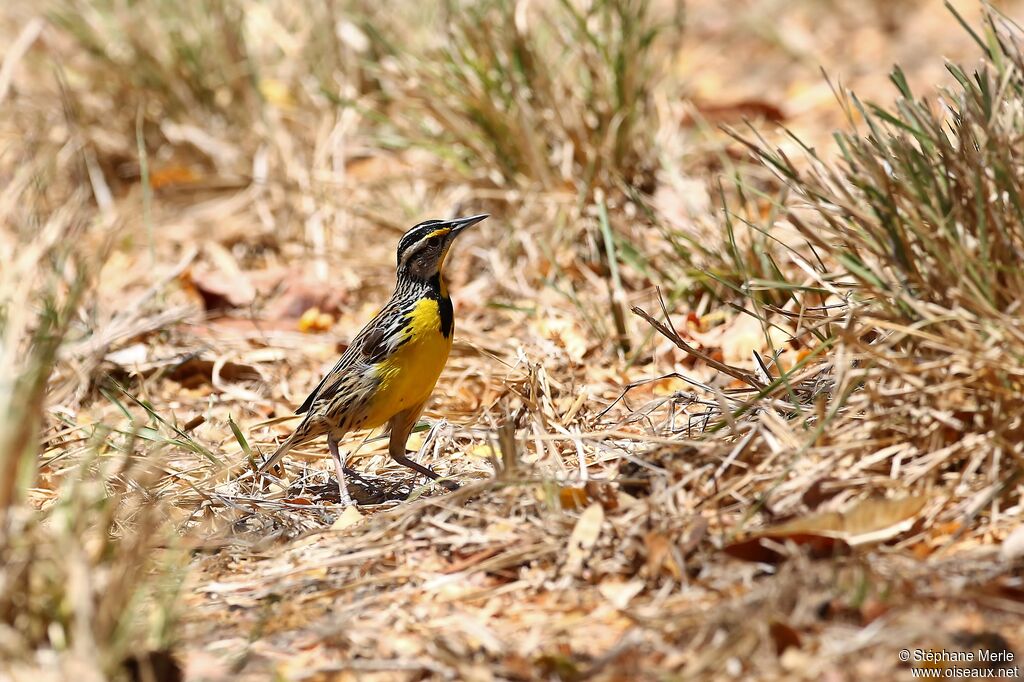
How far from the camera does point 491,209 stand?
6980 mm

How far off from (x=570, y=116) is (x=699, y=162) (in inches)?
43.2

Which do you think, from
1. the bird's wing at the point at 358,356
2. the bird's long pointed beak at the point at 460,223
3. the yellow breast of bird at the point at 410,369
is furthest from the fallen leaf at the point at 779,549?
the bird's long pointed beak at the point at 460,223

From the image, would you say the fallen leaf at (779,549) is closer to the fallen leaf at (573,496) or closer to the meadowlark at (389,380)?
the fallen leaf at (573,496)

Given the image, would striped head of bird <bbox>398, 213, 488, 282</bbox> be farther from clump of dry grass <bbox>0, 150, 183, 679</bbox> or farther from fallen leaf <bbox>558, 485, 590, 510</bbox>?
clump of dry grass <bbox>0, 150, 183, 679</bbox>

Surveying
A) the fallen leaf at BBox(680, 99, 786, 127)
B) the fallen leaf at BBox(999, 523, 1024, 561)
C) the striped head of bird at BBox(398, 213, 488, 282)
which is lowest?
the fallen leaf at BBox(999, 523, 1024, 561)

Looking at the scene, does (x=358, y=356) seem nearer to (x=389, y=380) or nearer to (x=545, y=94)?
(x=389, y=380)

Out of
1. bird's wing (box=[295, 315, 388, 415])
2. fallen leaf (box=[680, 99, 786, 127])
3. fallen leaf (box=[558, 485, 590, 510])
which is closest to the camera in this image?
fallen leaf (box=[558, 485, 590, 510])

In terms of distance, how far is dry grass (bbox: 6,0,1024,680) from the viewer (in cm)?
289

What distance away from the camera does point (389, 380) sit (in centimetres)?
480

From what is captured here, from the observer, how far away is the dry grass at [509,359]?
2.89 metres

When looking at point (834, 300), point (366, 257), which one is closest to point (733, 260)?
point (834, 300)

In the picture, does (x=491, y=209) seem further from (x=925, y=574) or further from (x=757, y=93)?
(x=925, y=574)

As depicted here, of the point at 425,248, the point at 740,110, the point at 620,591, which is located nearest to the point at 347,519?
the point at 620,591

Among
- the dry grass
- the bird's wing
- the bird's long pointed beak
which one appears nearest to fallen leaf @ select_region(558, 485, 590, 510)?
the dry grass
